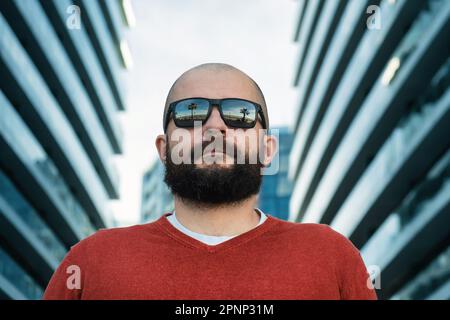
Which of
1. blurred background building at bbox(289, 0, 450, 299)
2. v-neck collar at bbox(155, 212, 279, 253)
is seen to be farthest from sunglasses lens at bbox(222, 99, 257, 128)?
blurred background building at bbox(289, 0, 450, 299)

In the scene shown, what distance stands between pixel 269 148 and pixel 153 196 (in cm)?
9495

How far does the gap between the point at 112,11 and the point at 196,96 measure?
46924 millimetres

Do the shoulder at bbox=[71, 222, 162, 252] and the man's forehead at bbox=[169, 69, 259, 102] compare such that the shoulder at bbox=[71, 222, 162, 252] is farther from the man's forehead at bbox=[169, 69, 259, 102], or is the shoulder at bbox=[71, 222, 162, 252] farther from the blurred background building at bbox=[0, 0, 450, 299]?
the blurred background building at bbox=[0, 0, 450, 299]

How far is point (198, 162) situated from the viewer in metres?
3.01

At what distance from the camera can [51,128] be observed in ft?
117

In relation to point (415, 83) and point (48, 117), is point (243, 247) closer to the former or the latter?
point (415, 83)

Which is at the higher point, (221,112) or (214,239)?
(221,112)

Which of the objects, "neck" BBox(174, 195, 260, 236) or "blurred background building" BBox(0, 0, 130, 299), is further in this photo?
"blurred background building" BBox(0, 0, 130, 299)

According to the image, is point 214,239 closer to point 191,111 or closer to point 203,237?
point 203,237

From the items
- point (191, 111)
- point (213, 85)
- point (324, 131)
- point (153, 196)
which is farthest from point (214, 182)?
point (153, 196)

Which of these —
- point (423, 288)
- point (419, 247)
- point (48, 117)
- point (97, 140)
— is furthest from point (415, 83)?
point (97, 140)

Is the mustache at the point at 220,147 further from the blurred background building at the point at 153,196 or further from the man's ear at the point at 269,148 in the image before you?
the blurred background building at the point at 153,196

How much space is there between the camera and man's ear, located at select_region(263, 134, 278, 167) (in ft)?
10.9

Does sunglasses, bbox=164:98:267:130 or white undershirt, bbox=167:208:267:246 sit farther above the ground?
sunglasses, bbox=164:98:267:130
